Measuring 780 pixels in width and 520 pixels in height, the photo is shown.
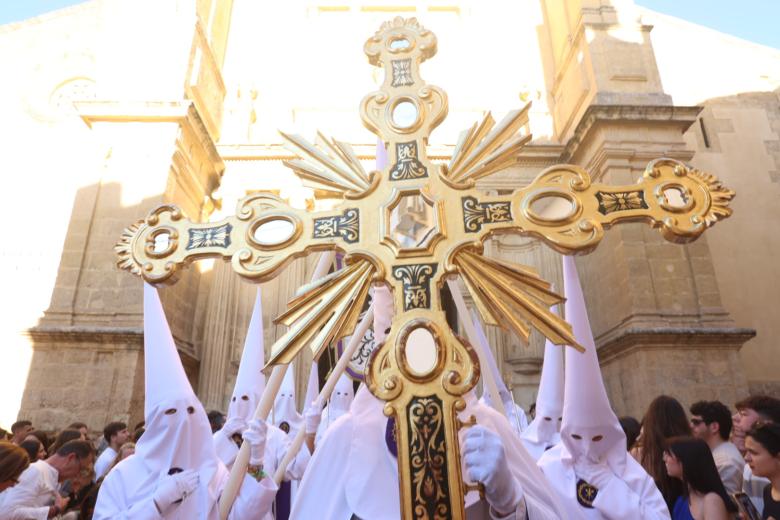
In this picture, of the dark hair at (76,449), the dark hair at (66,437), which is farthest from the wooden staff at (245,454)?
the dark hair at (66,437)

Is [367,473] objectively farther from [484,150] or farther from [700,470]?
[700,470]

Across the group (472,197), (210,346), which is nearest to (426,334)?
(472,197)

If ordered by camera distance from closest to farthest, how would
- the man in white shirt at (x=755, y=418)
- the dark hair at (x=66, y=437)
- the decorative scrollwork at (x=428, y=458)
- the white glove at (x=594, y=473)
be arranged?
the decorative scrollwork at (x=428, y=458) → the white glove at (x=594, y=473) → the man in white shirt at (x=755, y=418) → the dark hair at (x=66, y=437)

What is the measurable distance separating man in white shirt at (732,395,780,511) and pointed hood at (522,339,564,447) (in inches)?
37.4

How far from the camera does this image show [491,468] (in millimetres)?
1429

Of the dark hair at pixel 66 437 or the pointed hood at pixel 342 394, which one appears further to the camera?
the pointed hood at pixel 342 394

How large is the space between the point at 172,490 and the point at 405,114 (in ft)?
5.78

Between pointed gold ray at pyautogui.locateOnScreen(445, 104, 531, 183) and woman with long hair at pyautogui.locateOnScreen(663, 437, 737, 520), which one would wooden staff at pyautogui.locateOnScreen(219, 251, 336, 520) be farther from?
woman with long hair at pyautogui.locateOnScreen(663, 437, 737, 520)

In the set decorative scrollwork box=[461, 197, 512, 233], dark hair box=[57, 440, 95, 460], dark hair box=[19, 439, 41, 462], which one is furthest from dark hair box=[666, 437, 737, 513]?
dark hair box=[19, 439, 41, 462]

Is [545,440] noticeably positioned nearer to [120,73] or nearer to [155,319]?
[155,319]

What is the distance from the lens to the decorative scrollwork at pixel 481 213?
71.9 inches

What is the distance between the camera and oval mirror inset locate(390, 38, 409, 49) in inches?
86.1

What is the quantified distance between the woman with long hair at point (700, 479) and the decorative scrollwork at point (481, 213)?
1427 millimetres

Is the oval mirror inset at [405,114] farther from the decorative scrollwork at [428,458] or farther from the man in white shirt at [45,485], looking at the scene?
the man in white shirt at [45,485]
